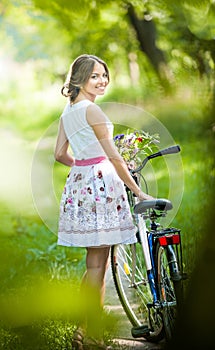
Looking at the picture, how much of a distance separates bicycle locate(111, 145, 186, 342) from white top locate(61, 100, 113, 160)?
0.64 ft

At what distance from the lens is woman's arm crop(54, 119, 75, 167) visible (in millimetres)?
2705

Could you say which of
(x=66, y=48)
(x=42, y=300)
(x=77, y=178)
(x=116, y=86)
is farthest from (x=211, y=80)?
(x=42, y=300)

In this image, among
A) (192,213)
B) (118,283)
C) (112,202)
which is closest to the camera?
(112,202)

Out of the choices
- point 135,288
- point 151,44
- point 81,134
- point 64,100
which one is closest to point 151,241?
point 135,288

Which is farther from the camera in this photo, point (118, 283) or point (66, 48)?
point (66, 48)

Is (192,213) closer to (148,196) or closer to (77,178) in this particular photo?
(148,196)

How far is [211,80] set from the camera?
121 inches

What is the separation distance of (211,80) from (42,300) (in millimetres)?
1220

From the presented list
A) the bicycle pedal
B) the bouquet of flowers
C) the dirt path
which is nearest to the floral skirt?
the bouquet of flowers

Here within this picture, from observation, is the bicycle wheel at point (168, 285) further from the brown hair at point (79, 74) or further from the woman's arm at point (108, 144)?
the brown hair at point (79, 74)

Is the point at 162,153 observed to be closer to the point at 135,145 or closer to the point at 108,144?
the point at 135,145

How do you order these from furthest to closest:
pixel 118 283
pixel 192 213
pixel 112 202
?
pixel 192 213 → pixel 118 283 → pixel 112 202

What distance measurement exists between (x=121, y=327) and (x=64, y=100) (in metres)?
1.00

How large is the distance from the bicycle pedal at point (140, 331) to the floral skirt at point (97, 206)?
0.38 meters
